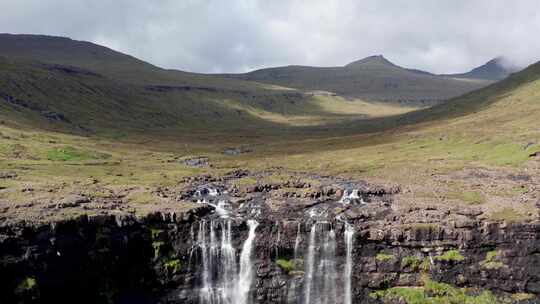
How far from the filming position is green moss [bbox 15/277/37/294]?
225ft

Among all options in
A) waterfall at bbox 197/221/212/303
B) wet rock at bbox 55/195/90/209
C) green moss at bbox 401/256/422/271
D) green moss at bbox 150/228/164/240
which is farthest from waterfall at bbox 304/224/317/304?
wet rock at bbox 55/195/90/209

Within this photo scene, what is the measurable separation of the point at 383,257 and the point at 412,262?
4.70 m

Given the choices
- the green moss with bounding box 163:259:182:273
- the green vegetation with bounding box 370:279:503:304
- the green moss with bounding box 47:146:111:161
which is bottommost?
the green vegetation with bounding box 370:279:503:304

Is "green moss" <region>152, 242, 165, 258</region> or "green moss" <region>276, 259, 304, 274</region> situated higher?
"green moss" <region>152, 242, 165, 258</region>

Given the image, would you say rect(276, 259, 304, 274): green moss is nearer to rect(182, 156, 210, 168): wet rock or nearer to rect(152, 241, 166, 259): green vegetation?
rect(152, 241, 166, 259): green vegetation

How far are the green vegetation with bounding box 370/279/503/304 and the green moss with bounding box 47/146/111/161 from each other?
356 feet

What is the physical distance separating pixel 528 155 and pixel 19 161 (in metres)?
132

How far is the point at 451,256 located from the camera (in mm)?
77438

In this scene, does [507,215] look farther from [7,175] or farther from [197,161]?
[197,161]

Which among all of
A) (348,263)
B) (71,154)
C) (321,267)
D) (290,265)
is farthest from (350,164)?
(71,154)

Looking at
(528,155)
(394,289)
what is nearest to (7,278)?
(394,289)

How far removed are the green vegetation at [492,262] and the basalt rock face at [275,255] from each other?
162mm

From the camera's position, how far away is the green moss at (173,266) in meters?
80.3

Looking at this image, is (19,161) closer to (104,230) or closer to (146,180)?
(146,180)
